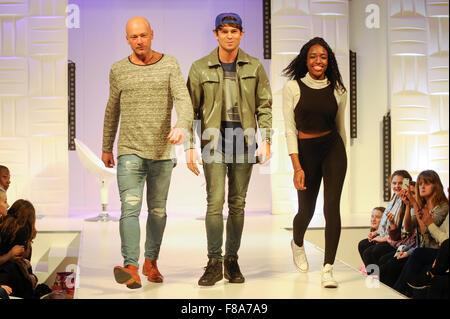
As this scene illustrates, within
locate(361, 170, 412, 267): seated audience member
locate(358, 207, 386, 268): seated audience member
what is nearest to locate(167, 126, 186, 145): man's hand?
locate(361, 170, 412, 267): seated audience member

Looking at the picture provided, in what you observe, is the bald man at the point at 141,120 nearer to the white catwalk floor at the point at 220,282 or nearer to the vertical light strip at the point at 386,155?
the white catwalk floor at the point at 220,282

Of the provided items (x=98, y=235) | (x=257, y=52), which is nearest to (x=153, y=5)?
(x=257, y=52)

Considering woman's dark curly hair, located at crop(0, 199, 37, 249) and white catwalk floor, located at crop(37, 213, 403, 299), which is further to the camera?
woman's dark curly hair, located at crop(0, 199, 37, 249)

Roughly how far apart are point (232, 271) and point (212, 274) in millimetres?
137

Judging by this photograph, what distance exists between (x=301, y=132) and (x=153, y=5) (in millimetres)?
4883

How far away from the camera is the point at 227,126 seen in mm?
3199

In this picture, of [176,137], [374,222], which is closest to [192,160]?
[176,137]

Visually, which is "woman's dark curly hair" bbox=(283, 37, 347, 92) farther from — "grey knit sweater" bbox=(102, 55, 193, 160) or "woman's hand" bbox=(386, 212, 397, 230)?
"woman's hand" bbox=(386, 212, 397, 230)

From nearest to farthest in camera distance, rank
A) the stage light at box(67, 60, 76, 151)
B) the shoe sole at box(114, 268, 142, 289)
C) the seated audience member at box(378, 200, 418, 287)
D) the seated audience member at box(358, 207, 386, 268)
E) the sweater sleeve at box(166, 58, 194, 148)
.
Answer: the shoe sole at box(114, 268, 142, 289)
the sweater sleeve at box(166, 58, 194, 148)
the seated audience member at box(378, 200, 418, 287)
the seated audience member at box(358, 207, 386, 268)
the stage light at box(67, 60, 76, 151)

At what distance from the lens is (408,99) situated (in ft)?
23.2

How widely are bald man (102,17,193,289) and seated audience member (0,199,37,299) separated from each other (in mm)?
1194

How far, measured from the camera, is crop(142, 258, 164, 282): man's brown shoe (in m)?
3.23
